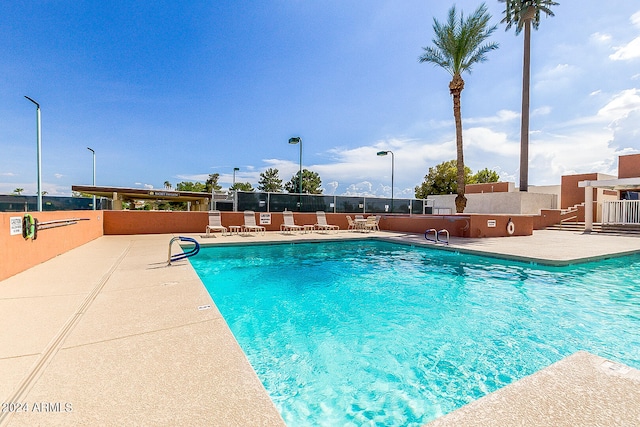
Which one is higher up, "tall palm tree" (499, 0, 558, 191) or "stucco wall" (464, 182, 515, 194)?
"tall palm tree" (499, 0, 558, 191)

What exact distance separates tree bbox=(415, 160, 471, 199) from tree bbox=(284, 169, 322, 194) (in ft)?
68.3

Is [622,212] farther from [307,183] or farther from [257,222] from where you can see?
[307,183]

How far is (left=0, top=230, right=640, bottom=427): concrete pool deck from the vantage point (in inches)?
59.6

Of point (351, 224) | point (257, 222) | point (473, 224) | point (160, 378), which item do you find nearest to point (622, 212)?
point (473, 224)

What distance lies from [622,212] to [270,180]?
48.9m

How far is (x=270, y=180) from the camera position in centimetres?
5634

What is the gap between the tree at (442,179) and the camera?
3731 cm

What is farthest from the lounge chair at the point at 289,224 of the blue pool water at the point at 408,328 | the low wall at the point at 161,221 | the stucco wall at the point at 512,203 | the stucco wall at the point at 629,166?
the stucco wall at the point at 629,166

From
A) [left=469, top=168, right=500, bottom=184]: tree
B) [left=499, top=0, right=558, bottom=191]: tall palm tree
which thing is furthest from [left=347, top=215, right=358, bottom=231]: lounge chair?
[left=469, top=168, right=500, bottom=184]: tree

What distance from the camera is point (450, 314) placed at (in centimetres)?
437

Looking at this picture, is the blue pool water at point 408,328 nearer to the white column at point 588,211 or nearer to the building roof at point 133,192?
the white column at point 588,211

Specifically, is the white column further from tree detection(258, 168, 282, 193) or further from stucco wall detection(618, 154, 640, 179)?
tree detection(258, 168, 282, 193)

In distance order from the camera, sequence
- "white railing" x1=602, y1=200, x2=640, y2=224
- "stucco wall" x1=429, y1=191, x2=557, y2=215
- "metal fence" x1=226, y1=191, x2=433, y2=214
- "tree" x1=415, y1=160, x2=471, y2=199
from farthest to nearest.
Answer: "tree" x1=415, y1=160, x2=471, y2=199 → "stucco wall" x1=429, y1=191, x2=557, y2=215 → "white railing" x1=602, y1=200, x2=640, y2=224 → "metal fence" x1=226, y1=191, x2=433, y2=214

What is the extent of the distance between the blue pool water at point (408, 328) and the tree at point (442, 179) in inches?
1245
